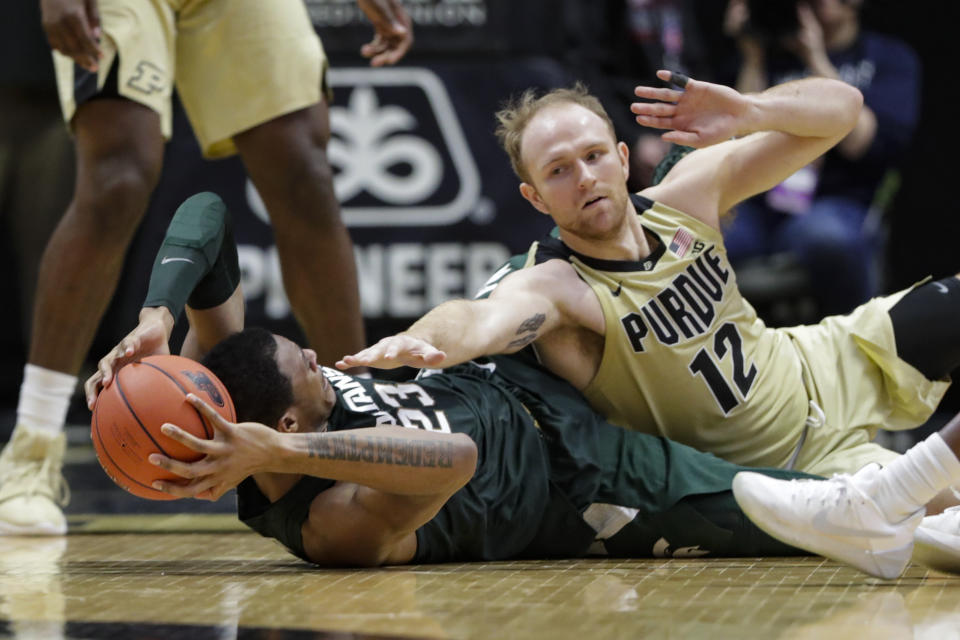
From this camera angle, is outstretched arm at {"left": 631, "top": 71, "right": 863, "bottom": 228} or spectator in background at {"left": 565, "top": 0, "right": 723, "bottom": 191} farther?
spectator in background at {"left": 565, "top": 0, "right": 723, "bottom": 191}

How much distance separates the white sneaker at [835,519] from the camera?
7.40 ft

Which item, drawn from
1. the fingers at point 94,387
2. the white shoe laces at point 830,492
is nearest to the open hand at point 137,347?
the fingers at point 94,387

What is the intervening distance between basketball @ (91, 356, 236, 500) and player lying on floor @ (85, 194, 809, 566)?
0.26ft

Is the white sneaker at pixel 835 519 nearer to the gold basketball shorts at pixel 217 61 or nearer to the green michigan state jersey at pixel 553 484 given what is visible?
the green michigan state jersey at pixel 553 484

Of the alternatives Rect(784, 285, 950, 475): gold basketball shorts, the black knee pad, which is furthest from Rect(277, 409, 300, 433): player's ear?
the black knee pad

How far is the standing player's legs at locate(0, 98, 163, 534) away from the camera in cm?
311

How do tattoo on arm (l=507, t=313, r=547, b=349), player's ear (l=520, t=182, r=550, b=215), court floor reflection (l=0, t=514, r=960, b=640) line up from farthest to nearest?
player's ear (l=520, t=182, r=550, b=215), tattoo on arm (l=507, t=313, r=547, b=349), court floor reflection (l=0, t=514, r=960, b=640)

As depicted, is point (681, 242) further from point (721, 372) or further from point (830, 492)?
point (830, 492)

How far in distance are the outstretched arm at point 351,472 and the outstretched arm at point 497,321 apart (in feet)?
0.47

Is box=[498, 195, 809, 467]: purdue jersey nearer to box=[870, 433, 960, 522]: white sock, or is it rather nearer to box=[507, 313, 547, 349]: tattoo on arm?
box=[507, 313, 547, 349]: tattoo on arm

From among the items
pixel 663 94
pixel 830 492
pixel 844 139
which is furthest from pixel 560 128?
pixel 844 139

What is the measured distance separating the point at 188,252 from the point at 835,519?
128 cm

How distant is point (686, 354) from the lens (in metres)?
2.84

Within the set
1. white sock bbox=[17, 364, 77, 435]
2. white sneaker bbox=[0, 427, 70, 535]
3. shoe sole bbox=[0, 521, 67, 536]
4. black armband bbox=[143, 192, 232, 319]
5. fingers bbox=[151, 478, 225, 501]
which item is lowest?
shoe sole bbox=[0, 521, 67, 536]
